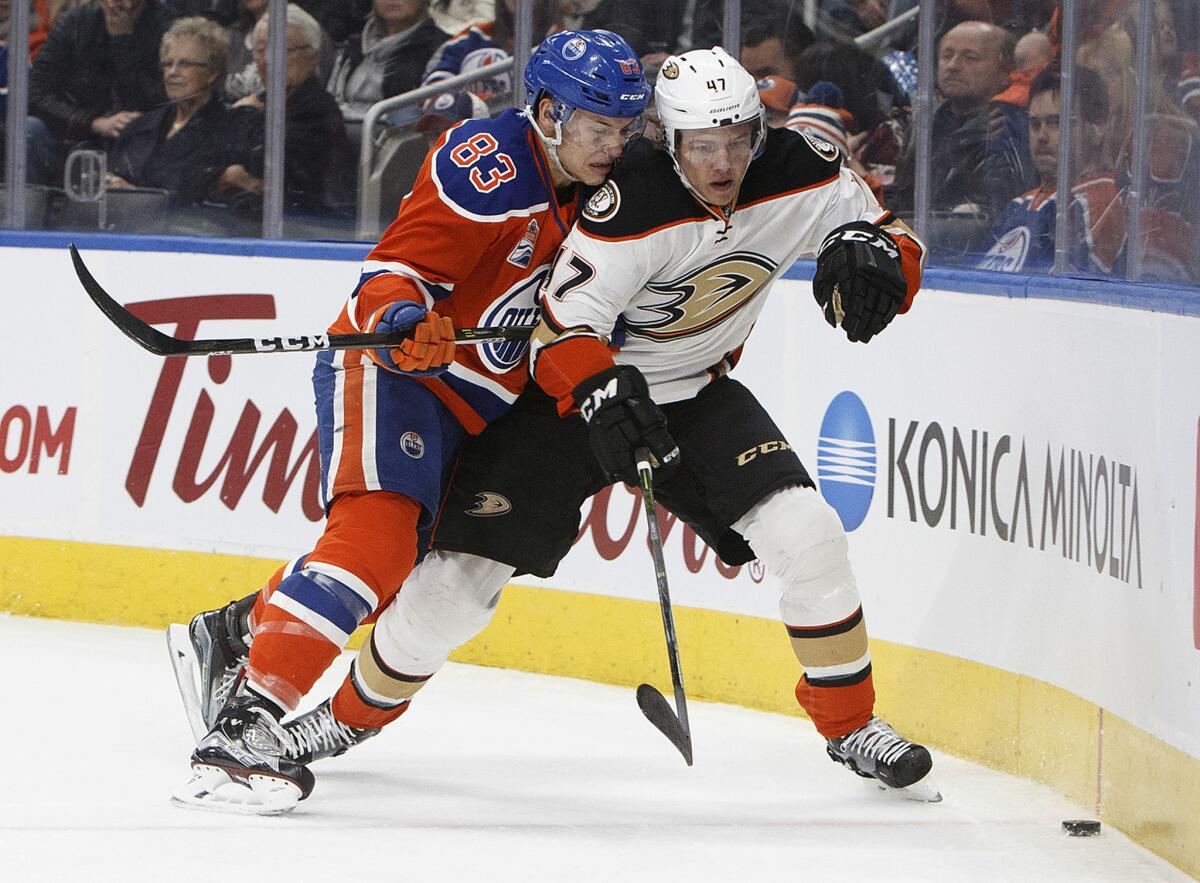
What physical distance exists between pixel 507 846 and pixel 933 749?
1183 mm

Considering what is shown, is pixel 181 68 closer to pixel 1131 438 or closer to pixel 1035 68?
pixel 1035 68

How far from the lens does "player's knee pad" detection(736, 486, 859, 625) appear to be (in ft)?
11.5

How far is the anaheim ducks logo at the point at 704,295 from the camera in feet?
11.6

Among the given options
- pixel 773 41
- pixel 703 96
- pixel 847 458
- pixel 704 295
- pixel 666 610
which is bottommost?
pixel 666 610

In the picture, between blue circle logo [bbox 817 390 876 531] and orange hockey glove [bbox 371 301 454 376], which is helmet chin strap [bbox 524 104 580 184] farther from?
blue circle logo [bbox 817 390 876 531]

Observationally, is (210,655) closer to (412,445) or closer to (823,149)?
(412,445)

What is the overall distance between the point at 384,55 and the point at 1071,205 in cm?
219

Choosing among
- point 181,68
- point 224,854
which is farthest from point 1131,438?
point 181,68

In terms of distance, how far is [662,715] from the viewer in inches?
139

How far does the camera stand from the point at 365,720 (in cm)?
373

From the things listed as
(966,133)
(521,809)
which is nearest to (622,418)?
(521,809)

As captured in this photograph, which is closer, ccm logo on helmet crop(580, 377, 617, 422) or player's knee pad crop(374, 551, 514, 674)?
ccm logo on helmet crop(580, 377, 617, 422)

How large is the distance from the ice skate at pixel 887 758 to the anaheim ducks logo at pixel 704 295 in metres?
0.79

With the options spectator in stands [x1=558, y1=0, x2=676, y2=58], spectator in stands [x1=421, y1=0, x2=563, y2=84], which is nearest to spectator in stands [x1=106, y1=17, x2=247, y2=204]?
spectator in stands [x1=421, y1=0, x2=563, y2=84]
